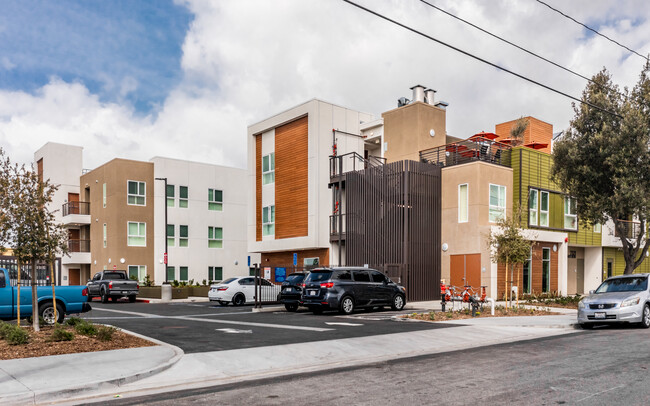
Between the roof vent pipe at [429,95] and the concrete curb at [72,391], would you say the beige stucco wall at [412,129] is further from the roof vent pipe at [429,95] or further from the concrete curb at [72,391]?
the concrete curb at [72,391]

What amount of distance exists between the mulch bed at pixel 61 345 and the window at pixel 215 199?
34342 mm

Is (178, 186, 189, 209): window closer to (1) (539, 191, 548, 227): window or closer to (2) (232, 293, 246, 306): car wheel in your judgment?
(2) (232, 293, 246, 306): car wheel

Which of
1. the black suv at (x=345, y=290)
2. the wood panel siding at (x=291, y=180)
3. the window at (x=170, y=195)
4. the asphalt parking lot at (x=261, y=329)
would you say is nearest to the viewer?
the asphalt parking lot at (x=261, y=329)

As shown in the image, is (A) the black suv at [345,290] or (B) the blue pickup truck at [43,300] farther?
(A) the black suv at [345,290]

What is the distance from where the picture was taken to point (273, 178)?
1433 inches


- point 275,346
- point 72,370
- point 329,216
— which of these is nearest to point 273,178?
point 329,216

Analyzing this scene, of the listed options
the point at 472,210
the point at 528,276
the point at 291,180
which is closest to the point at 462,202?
the point at 472,210

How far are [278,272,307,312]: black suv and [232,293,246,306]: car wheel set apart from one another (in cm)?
515

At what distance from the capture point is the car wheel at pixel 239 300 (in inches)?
1109

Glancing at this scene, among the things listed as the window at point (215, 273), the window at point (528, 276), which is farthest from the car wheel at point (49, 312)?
the window at point (215, 273)

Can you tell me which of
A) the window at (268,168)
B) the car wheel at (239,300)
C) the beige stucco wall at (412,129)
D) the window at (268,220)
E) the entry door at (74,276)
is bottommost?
the entry door at (74,276)

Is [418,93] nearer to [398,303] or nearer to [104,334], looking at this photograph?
[398,303]

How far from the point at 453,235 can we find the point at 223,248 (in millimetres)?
24674

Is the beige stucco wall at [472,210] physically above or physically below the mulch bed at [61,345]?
above
